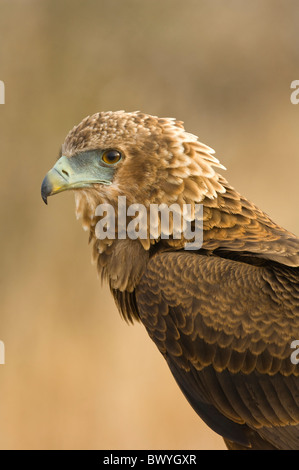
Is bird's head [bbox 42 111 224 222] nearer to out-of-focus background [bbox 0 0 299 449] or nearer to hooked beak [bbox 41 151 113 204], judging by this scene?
hooked beak [bbox 41 151 113 204]

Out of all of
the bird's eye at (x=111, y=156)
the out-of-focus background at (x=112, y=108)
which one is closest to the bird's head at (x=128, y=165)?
the bird's eye at (x=111, y=156)

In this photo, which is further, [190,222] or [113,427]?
[113,427]

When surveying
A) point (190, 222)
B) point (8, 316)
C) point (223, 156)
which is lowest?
point (8, 316)

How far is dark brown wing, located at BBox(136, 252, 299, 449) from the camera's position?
2434mm

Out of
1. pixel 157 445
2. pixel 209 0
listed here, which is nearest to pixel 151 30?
pixel 209 0

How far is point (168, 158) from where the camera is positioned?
8.55 feet

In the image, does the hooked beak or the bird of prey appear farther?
the hooked beak

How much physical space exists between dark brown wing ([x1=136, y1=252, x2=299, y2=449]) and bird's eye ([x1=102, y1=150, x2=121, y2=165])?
42 centimetres

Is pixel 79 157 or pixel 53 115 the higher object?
pixel 53 115

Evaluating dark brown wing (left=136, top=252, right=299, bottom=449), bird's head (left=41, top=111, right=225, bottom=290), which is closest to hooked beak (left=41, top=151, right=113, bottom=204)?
bird's head (left=41, top=111, right=225, bottom=290)

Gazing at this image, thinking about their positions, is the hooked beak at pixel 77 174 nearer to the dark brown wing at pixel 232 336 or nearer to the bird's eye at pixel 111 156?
the bird's eye at pixel 111 156

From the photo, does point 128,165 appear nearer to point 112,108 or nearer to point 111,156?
point 111,156

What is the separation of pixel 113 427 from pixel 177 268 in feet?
9.93

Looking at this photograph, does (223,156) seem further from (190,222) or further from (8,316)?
(190,222)
